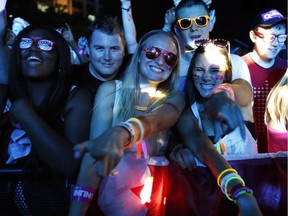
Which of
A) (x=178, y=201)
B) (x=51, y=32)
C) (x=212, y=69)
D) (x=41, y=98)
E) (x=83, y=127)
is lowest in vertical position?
(x=178, y=201)

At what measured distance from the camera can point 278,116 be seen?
2953mm

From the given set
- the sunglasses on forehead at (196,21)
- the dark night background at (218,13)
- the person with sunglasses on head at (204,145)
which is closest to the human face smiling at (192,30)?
the sunglasses on forehead at (196,21)

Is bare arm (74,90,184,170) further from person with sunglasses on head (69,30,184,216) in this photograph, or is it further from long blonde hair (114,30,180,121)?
long blonde hair (114,30,180,121)

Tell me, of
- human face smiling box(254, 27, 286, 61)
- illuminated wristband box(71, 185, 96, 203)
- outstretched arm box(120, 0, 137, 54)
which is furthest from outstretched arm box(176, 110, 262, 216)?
human face smiling box(254, 27, 286, 61)

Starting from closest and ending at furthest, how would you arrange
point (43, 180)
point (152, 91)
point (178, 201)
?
point (43, 180), point (178, 201), point (152, 91)

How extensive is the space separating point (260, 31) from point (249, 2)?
5.86 m

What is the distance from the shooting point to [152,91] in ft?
8.28

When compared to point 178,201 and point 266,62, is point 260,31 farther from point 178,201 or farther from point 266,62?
point 178,201

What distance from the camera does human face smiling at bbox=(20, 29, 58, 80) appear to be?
243cm

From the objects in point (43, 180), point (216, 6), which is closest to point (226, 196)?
point (43, 180)

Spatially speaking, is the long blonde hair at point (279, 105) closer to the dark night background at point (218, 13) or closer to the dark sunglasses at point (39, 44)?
the dark sunglasses at point (39, 44)

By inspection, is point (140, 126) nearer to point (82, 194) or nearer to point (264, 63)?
point (82, 194)

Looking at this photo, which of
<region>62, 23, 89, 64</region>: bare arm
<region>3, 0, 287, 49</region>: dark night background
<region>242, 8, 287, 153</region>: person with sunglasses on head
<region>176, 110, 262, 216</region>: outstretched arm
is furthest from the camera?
<region>3, 0, 287, 49</region>: dark night background

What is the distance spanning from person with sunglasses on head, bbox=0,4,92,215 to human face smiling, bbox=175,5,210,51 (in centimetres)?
140
